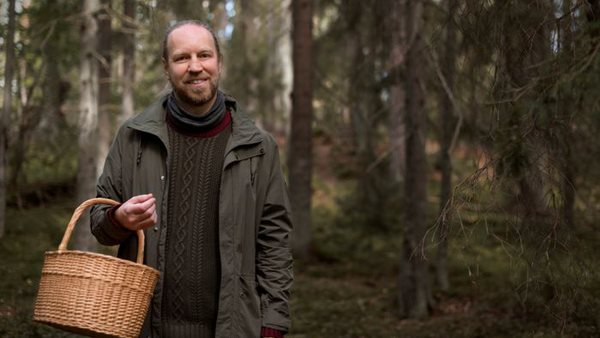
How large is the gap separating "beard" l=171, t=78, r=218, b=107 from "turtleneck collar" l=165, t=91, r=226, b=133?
0.05 m

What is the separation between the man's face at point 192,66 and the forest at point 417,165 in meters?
1.63

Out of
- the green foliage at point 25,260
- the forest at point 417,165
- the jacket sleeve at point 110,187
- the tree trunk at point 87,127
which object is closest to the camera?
the jacket sleeve at point 110,187

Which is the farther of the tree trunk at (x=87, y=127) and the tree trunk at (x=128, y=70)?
the tree trunk at (x=128, y=70)

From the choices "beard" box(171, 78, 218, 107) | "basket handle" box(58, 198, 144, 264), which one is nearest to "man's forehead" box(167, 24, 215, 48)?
"beard" box(171, 78, 218, 107)

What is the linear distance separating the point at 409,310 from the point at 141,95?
10895 millimetres

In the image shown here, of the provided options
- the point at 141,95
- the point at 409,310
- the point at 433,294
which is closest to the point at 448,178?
the point at 433,294

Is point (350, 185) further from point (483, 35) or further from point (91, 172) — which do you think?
point (483, 35)

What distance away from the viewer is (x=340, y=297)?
12.5 metres

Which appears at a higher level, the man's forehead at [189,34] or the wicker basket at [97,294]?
the man's forehead at [189,34]

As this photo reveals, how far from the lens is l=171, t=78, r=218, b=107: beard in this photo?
3332 mm

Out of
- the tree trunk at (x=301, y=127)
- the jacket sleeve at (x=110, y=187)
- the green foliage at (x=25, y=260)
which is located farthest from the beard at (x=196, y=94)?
the tree trunk at (x=301, y=127)

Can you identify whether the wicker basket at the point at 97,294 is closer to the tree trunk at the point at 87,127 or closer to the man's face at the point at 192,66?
the man's face at the point at 192,66

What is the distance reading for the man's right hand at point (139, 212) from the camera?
116 inches

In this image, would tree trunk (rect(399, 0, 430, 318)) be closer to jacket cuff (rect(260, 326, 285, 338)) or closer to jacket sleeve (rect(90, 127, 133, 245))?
jacket cuff (rect(260, 326, 285, 338))
